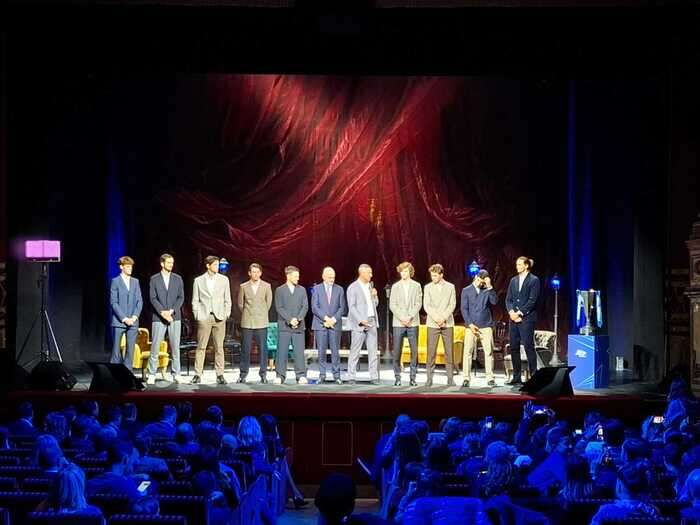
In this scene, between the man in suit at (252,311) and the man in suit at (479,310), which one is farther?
the man in suit at (252,311)

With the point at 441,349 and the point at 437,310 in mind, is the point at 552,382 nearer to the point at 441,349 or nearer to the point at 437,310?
the point at 437,310

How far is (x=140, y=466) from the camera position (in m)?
6.03

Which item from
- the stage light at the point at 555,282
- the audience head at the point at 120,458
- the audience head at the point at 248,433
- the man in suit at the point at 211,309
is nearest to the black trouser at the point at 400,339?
the man in suit at the point at 211,309

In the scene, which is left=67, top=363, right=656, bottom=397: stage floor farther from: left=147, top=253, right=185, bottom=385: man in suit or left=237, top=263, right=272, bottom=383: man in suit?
left=237, top=263, right=272, bottom=383: man in suit

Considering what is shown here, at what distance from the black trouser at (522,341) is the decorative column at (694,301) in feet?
6.34

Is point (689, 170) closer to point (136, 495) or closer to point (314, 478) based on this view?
point (314, 478)

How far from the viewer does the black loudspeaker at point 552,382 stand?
36.5 feet

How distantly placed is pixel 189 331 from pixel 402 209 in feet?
12.3

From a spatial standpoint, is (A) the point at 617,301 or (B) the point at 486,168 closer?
(A) the point at 617,301

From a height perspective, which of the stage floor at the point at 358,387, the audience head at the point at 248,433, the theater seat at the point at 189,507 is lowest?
the theater seat at the point at 189,507

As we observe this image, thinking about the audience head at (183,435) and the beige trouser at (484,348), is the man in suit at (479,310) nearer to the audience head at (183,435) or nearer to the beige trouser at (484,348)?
the beige trouser at (484,348)

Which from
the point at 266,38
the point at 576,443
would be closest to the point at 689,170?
the point at 266,38

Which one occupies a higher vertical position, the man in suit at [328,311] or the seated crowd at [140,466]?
the man in suit at [328,311]

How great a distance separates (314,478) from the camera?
35.3 ft
